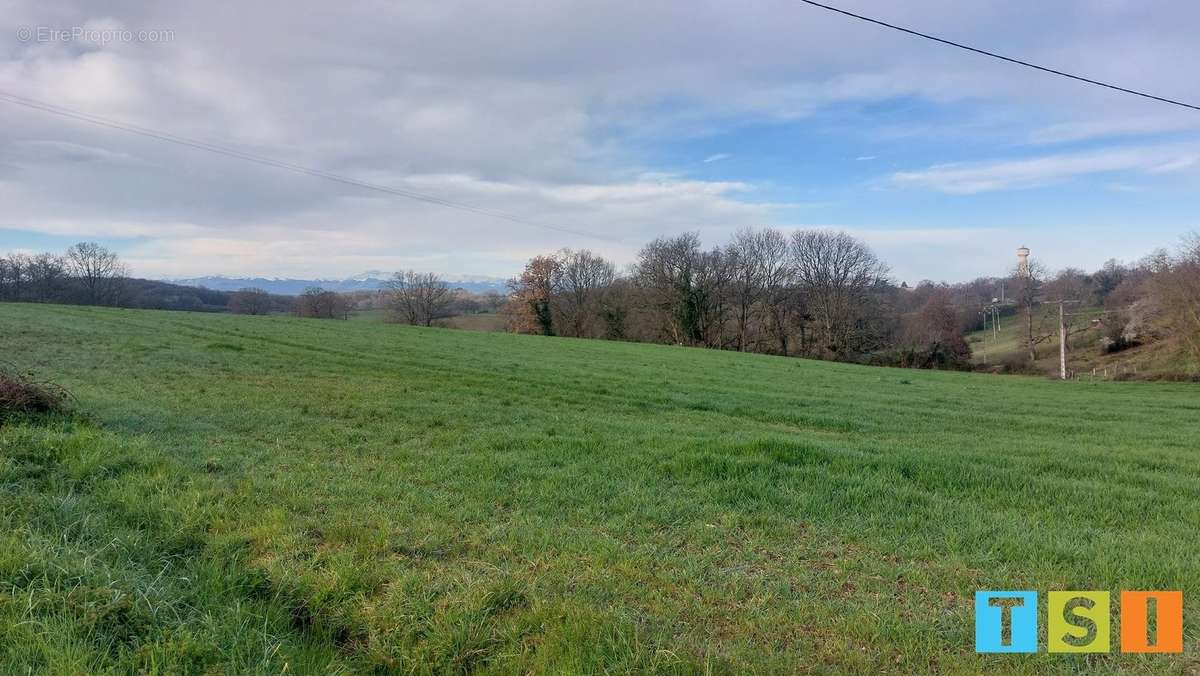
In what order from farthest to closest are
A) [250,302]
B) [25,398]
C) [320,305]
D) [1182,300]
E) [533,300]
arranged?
[320,305] → [250,302] → [533,300] → [1182,300] → [25,398]

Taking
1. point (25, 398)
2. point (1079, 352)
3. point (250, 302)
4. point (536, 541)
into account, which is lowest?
point (1079, 352)

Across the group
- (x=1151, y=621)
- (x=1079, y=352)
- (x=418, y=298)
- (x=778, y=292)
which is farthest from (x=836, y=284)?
(x=1151, y=621)

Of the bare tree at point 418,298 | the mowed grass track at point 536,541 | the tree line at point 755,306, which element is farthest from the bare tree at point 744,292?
the mowed grass track at point 536,541

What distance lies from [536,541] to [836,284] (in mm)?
62452

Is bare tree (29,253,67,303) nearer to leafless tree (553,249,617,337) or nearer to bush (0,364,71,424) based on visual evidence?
leafless tree (553,249,617,337)

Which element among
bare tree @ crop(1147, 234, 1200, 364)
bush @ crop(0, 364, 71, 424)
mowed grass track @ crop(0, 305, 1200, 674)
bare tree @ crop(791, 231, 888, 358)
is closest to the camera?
mowed grass track @ crop(0, 305, 1200, 674)

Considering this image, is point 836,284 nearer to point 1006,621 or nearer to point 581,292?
point 581,292

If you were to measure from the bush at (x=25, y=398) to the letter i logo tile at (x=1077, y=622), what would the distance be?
10.1m

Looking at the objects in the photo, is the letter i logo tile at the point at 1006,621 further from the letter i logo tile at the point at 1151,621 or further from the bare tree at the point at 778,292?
the bare tree at the point at 778,292

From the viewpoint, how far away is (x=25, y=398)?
23.8 ft

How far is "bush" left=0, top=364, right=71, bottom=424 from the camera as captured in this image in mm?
7047

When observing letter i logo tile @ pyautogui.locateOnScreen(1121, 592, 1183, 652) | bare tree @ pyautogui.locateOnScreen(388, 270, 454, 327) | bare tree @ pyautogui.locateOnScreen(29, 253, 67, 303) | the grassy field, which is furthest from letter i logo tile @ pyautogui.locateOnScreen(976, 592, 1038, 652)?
bare tree @ pyautogui.locateOnScreen(29, 253, 67, 303)

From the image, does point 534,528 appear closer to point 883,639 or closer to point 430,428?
point 883,639

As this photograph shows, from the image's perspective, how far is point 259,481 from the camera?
5.76 metres
